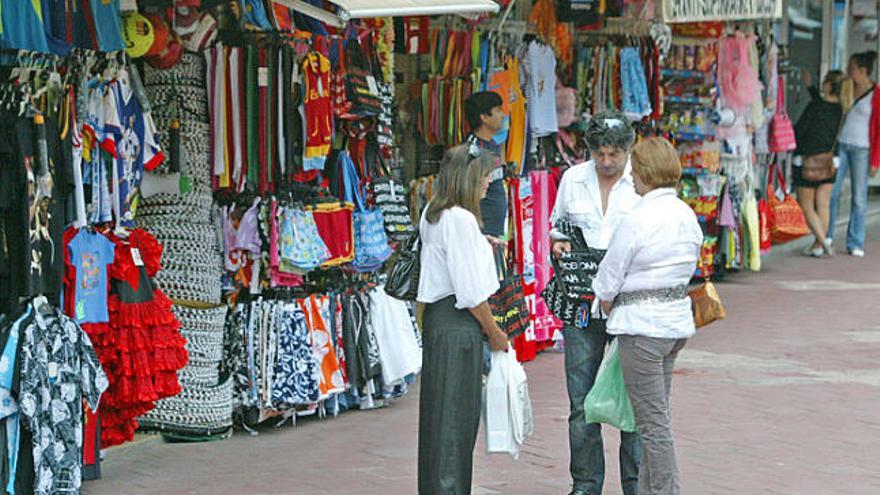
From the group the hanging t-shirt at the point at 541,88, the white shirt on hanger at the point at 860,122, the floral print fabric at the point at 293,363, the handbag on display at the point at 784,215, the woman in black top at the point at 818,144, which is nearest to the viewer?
the floral print fabric at the point at 293,363

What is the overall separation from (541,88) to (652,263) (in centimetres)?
519

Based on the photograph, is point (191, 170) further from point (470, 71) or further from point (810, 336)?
point (810, 336)

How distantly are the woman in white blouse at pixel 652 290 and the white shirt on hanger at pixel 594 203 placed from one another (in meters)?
0.55

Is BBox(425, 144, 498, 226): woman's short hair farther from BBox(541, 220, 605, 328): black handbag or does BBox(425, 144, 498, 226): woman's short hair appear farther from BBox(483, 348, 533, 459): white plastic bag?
BBox(483, 348, 533, 459): white plastic bag

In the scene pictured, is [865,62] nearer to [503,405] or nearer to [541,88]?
[541,88]

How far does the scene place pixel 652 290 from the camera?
6203 mm

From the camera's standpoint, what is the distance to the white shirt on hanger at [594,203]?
691 cm

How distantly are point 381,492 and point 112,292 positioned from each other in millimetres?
1643

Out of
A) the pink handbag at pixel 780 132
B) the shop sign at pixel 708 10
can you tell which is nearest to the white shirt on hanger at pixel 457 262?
the shop sign at pixel 708 10

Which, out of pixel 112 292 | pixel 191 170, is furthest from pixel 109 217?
pixel 191 170

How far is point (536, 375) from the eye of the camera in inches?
415

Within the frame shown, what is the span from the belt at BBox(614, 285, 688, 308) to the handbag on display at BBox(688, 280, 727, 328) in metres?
0.28

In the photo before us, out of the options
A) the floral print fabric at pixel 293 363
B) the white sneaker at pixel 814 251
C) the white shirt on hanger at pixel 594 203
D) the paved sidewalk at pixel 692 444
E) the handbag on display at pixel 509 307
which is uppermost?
the white shirt on hanger at pixel 594 203

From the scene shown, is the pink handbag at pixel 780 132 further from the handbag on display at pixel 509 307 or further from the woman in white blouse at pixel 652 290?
the woman in white blouse at pixel 652 290
